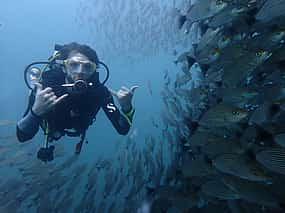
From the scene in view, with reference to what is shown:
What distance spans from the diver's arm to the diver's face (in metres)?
0.81

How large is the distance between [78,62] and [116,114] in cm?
109

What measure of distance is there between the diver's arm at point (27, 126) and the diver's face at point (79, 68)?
81 centimetres

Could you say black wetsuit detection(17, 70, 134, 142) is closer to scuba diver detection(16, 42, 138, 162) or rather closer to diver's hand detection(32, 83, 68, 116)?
scuba diver detection(16, 42, 138, 162)

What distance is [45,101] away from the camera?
5.00 m

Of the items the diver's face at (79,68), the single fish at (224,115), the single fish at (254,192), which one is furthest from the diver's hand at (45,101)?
the single fish at (254,192)

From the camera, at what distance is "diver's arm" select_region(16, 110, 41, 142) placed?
5359 millimetres

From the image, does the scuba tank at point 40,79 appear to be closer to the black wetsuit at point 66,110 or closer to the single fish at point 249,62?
the black wetsuit at point 66,110

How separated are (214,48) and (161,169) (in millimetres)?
3456

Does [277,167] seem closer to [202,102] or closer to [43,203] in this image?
[202,102]

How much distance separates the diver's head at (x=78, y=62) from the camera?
18.2ft

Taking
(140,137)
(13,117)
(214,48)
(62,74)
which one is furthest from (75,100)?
(140,137)

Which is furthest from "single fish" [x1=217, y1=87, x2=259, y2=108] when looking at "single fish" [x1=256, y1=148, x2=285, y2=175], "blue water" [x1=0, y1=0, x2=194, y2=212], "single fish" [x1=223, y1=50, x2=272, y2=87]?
"blue water" [x1=0, y1=0, x2=194, y2=212]

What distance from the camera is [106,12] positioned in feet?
41.8

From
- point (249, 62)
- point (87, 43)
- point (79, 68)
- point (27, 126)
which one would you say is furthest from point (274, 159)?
point (87, 43)
